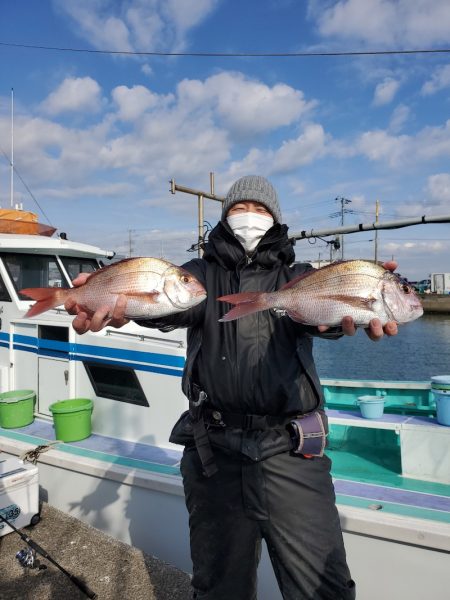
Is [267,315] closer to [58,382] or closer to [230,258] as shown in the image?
[230,258]

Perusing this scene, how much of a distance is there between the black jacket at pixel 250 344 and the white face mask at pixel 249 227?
8cm

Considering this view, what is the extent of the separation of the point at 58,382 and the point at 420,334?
32.3 metres

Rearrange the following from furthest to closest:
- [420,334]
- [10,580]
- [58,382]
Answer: [420,334], [58,382], [10,580]

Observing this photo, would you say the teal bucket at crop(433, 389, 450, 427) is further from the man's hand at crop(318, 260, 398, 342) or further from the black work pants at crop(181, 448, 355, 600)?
the man's hand at crop(318, 260, 398, 342)

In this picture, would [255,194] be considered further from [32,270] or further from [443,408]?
[32,270]

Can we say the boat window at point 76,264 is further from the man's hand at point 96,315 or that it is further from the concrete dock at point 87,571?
the man's hand at point 96,315

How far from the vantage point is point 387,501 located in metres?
3.88

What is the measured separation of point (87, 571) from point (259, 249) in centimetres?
378

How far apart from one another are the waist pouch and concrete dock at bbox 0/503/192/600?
2.42 meters

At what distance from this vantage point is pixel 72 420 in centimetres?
546

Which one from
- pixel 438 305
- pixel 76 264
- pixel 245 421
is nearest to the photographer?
pixel 245 421

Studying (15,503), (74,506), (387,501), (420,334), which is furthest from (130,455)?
(420,334)

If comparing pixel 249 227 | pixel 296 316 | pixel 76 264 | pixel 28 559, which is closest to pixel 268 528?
pixel 296 316

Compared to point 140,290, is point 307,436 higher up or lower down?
lower down
